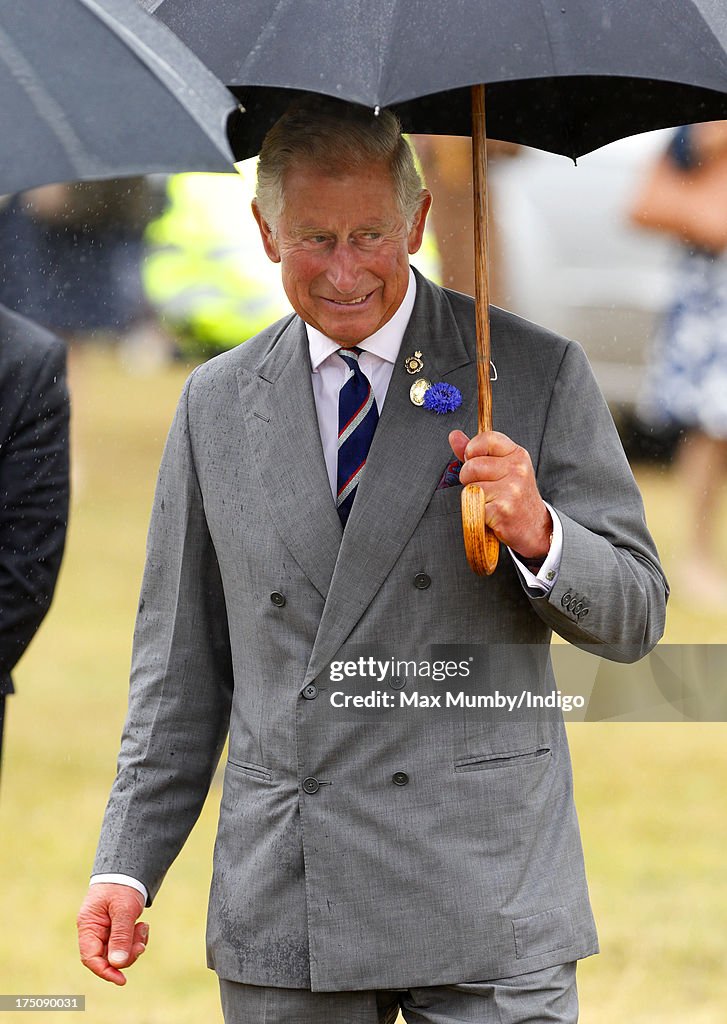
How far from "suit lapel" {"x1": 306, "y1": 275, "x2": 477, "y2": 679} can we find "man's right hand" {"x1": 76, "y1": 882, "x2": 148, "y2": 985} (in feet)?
1.46

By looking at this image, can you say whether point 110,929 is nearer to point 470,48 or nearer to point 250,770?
point 250,770

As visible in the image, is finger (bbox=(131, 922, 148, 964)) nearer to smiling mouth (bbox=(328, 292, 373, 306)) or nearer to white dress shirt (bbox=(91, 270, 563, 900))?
white dress shirt (bbox=(91, 270, 563, 900))

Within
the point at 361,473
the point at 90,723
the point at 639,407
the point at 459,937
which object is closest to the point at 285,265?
the point at 361,473

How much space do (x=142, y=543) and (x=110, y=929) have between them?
24.3 feet

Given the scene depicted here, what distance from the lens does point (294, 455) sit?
2436 millimetres

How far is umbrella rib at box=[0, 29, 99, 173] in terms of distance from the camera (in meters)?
1.86

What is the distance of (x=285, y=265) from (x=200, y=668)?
0.59 meters

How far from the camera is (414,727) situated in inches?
93.0

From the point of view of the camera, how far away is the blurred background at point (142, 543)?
4582 millimetres

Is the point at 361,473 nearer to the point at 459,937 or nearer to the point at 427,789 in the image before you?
the point at 427,789

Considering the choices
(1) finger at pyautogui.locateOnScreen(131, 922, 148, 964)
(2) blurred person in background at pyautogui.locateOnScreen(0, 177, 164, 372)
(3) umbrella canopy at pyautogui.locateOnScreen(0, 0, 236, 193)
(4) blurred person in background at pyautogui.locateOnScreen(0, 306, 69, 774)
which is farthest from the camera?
(2) blurred person in background at pyautogui.locateOnScreen(0, 177, 164, 372)

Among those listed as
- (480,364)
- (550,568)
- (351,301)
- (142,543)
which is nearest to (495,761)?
(550,568)

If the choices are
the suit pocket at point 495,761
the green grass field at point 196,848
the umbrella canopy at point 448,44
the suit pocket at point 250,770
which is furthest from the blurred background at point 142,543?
the umbrella canopy at point 448,44

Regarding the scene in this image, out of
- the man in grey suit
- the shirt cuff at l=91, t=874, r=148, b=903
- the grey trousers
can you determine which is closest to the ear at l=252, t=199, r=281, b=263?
the man in grey suit
